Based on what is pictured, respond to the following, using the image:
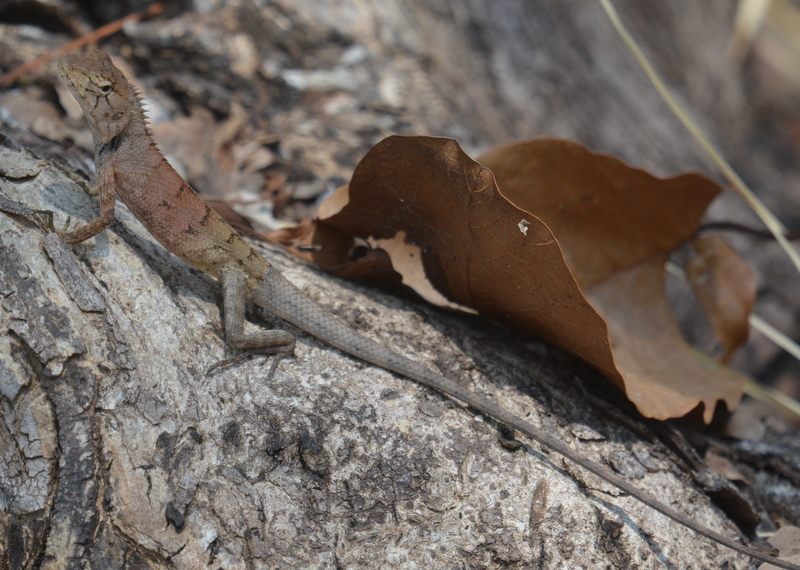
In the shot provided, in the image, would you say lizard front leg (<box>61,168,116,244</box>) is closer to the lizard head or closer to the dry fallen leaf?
the lizard head

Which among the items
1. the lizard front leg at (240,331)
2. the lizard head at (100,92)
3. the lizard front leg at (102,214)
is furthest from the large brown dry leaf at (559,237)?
the lizard head at (100,92)

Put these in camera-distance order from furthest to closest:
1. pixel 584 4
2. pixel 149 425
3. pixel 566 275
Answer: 1. pixel 584 4
2. pixel 566 275
3. pixel 149 425

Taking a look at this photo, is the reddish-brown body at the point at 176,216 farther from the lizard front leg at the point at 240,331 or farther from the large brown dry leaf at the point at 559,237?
the large brown dry leaf at the point at 559,237

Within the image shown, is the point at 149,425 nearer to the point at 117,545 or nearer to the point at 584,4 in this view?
the point at 117,545

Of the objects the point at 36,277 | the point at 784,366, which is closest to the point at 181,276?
the point at 36,277

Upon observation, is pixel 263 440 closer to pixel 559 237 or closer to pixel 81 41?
pixel 559 237

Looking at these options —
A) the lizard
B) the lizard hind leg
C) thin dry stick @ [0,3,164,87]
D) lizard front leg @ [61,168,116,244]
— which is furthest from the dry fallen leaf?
thin dry stick @ [0,3,164,87]
